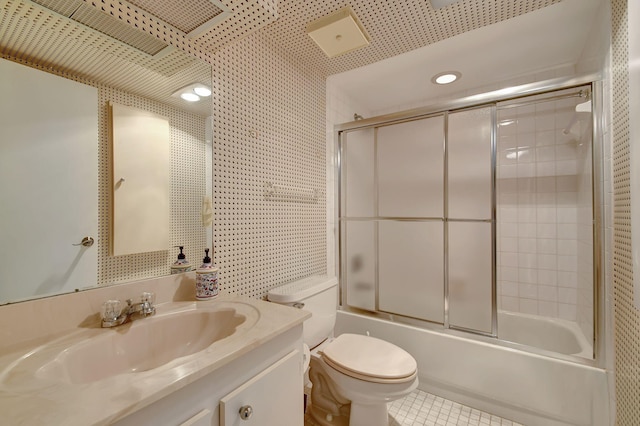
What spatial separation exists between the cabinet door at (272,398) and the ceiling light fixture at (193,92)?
1197 millimetres

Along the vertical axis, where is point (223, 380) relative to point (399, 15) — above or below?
below

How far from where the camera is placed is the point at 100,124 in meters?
0.94

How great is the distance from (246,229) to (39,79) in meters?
0.94

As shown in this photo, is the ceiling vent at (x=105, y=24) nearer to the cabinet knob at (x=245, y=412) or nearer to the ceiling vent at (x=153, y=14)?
the ceiling vent at (x=153, y=14)

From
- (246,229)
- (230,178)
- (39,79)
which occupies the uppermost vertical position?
(39,79)

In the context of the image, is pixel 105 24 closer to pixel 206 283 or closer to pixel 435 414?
pixel 206 283

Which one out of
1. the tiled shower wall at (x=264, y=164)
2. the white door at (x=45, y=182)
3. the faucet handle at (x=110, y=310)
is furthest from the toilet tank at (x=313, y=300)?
the white door at (x=45, y=182)

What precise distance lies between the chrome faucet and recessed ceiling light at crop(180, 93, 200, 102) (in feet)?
2.85

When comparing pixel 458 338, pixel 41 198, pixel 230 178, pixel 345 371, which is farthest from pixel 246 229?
pixel 458 338

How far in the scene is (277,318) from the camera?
0.94 m

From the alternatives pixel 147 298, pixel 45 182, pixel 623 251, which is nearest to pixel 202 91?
pixel 45 182

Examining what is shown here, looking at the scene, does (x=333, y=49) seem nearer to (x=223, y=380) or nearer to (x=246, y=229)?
(x=246, y=229)

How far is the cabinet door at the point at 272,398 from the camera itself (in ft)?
2.35

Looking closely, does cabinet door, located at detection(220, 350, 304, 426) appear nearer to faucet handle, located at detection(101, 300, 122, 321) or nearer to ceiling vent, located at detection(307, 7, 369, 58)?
faucet handle, located at detection(101, 300, 122, 321)
